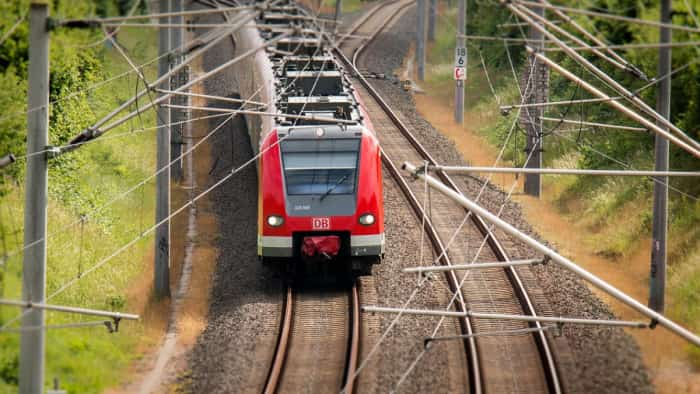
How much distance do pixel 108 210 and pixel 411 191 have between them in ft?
24.5

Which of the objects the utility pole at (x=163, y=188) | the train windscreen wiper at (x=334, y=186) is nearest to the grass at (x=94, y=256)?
the utility pole at (x=163, y=188)

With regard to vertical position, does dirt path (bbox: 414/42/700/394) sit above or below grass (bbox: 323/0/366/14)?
below

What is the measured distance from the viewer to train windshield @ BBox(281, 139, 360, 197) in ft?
64.1

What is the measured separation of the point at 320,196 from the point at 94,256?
528 cm

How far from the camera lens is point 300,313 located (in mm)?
19359

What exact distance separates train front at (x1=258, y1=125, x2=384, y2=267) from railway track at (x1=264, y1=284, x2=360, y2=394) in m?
0.87

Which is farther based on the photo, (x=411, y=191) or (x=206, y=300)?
(x=411, y=191)

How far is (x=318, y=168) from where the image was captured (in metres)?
19.6

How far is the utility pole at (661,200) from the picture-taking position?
18547 millimetres

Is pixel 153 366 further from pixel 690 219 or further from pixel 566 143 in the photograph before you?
pixel 566 143

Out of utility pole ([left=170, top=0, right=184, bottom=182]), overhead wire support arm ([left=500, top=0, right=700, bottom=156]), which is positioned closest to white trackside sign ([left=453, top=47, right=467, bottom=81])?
utility pole ([left=170, top=0, right=184, bottom=182])

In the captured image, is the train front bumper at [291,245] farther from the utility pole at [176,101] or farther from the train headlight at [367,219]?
the utility pole at [176,101]

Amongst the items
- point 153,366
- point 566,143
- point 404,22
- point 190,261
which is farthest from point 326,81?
point 404,22

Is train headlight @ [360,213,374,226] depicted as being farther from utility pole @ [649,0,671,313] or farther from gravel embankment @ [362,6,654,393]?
utility pole @ [649,0,671,313]
